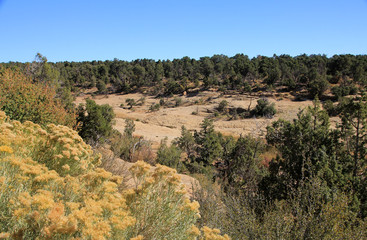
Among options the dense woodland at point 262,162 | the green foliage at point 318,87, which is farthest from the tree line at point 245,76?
the dense woodland at point 262,162

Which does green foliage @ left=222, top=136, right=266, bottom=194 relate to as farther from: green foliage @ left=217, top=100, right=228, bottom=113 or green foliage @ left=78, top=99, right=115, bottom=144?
green foliage @ left=217, top=100, right=228, bottom=113

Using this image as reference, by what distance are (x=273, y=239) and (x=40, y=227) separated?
3411 mm

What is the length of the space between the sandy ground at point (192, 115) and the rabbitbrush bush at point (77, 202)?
23332 mm

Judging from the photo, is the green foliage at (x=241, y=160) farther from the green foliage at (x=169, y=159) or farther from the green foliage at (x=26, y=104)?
the green foliage at (x=26, y=104)

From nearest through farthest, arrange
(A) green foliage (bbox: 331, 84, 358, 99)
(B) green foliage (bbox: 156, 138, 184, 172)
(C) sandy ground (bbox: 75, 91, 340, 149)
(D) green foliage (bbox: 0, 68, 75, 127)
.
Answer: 1. (D) green foliage (bbox: 0, 68, 75, 127)
2. (B) green foliage (bbox: 156, 138, 184, 172)
3. (C) sandy ground (bbox: 75, 91, 340, 149)
4. (A) green foliage (bbox: 331, 84, 358, 99)

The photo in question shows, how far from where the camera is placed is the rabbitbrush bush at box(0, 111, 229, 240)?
5.44 ft

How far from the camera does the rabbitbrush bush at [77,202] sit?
1.66 m

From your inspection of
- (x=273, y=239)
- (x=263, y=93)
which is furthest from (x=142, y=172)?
(x=263, y=93)

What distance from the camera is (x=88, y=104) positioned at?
1290 centimetres

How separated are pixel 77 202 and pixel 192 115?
1474 inches

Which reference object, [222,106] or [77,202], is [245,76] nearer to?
[222,106]

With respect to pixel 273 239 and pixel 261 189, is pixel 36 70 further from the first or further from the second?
pixel 273 239

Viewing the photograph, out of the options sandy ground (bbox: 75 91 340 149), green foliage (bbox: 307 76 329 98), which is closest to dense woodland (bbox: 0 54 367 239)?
sandy ground (bbox: 75 91 340 149)

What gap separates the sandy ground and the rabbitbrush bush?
2333 centimetres
